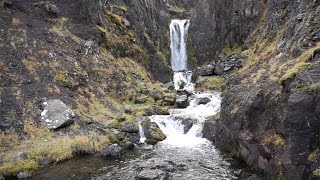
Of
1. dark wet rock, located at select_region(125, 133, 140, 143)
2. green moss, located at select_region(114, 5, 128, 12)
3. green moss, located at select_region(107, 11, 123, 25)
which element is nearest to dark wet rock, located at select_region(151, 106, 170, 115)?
dark wet rock, located at select_region(125, 133, 140, 143)

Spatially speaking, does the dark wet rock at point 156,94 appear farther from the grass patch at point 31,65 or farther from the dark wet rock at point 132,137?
the grass patch at point 31,65

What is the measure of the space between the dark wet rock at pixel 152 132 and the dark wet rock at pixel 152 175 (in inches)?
335

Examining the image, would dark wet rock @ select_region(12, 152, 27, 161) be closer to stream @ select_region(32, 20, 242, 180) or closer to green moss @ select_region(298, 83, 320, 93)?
stream @ select_region(32, 20, 242, 180)

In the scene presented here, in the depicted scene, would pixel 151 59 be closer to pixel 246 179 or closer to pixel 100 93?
pixel 100 93

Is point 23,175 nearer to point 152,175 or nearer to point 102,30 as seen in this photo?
point 152,175

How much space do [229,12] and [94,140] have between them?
167 ft

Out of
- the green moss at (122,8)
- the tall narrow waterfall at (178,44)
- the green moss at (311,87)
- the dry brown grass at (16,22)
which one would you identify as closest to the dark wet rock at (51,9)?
the dry brown grass at (16,22)

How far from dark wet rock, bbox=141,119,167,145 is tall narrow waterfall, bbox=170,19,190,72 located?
39.9 meters

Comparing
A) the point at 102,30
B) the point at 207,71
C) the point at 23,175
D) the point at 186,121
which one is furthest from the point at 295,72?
the point at 207,71

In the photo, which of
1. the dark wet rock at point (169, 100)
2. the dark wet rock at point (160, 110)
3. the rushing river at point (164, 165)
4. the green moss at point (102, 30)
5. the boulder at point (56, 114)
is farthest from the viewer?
the green moss at point (102, 30)

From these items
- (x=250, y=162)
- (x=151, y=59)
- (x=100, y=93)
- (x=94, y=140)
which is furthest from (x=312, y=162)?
(x=151, y=59)

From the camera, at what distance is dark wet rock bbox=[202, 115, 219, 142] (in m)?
30.9

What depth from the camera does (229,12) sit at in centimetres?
7194

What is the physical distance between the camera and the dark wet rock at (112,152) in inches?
1080
